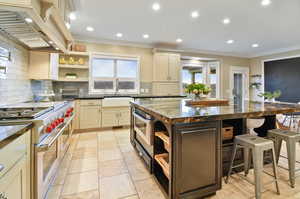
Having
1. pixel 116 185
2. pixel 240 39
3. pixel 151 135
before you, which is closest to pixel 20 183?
pixel 116 185

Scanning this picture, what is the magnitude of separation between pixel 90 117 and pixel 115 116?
2.15 feet

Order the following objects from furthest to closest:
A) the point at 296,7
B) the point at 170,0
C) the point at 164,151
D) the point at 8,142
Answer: the point at 296,7
the point at 170,0
the point at 164,151
the point at 8,142

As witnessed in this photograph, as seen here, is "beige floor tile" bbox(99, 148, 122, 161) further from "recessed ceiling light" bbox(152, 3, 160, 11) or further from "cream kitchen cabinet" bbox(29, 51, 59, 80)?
"recessed ceiling light" bbox(152, 3, 160, 11)

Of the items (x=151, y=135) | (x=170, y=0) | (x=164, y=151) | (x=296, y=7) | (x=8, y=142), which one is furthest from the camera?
(x=296, y=7)

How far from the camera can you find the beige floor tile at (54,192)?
1.66m

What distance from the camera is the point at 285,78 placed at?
567cm

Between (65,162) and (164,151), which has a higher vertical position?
(164,151)

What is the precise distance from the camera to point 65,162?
239 cm

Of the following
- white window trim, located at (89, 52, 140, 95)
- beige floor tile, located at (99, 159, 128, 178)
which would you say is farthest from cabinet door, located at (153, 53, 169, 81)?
beige floor tile, located at (99, 159, 128, 178)

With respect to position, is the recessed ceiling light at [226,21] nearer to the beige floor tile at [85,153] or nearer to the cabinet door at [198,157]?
the cabinet door at [198,157]

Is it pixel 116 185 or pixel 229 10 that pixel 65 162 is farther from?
pixel 229 10

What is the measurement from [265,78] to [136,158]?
21.6 ft

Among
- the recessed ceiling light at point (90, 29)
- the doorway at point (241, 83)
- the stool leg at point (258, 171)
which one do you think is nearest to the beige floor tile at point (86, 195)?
the stool leg at point (258, 171)

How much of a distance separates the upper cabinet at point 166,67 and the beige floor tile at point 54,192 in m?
3.82
